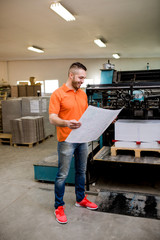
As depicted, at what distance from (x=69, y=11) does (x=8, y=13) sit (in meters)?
1.77

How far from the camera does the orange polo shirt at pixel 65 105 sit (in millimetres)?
2602

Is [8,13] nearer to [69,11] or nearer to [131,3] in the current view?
[69,11]

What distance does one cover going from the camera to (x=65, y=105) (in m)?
2.64

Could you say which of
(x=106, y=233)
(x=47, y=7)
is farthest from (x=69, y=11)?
(x=106, y=233)

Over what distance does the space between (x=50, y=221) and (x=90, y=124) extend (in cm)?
141

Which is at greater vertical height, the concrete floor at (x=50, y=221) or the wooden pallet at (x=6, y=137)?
the wooden pallet at (x=6, y=137)

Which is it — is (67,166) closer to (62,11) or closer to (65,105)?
(65,105)

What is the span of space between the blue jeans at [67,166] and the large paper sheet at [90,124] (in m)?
0.29

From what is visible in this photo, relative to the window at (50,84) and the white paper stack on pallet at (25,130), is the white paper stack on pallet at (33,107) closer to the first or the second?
the white paper stack on pallet at (25,130)

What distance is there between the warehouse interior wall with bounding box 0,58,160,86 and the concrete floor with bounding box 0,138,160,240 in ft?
40.3

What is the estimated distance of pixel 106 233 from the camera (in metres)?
2.59

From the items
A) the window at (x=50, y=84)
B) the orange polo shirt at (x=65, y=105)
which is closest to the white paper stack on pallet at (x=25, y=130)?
the orange polo shirt at (x=65, y=105)

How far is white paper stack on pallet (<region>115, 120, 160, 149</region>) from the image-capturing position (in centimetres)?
378

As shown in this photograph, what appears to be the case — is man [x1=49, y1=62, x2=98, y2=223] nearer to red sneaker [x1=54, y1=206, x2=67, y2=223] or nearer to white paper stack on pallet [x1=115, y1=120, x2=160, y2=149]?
red sneaker [x1=54, y1=206, x2=67, y2=223]
